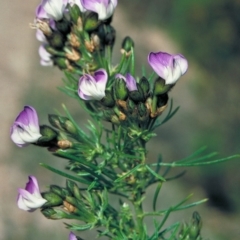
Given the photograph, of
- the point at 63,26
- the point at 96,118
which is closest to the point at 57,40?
the point at 63,26

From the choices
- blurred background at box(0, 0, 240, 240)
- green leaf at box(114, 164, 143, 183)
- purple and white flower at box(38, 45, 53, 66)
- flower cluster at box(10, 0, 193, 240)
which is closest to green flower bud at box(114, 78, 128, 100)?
flower cluster at box(10, 0, 193, 240)

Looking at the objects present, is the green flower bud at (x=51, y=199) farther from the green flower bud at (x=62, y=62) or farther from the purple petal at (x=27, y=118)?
the green flower bud at (x=62, y=62)

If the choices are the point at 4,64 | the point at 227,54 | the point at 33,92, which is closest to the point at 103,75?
the point at 33,92

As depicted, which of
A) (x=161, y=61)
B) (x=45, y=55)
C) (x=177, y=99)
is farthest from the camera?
(x=177, y=99)

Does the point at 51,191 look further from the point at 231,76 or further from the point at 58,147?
the point at 231,76

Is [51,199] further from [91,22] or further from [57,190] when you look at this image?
[91,22]

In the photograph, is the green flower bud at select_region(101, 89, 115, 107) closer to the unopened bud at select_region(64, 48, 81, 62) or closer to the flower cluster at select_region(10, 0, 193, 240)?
the flower cluster at select_region(10, 0, 193, 240)
